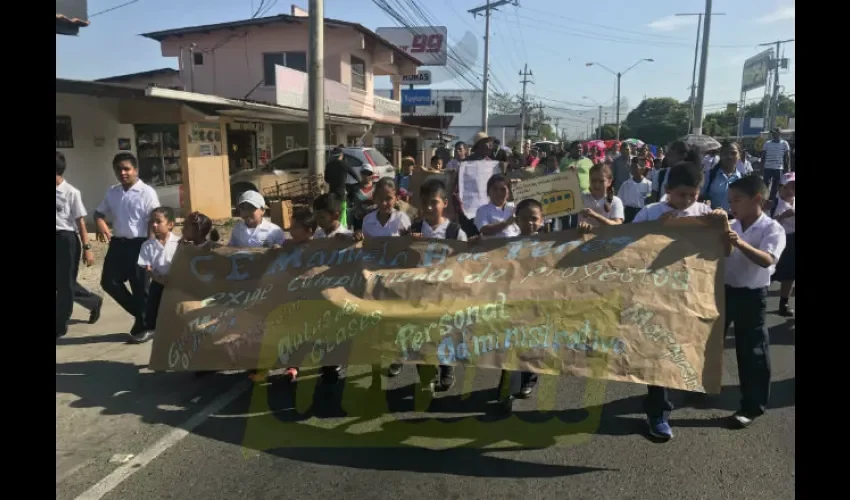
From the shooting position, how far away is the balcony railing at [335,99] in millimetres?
17500

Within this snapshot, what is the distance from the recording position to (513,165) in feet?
41.8

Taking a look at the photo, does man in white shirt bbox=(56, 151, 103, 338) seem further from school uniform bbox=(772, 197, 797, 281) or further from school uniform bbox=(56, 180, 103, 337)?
school uniform bbox=(772, 197, 797, 281)

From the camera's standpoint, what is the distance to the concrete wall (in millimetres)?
12008

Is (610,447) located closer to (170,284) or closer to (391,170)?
(170,284)

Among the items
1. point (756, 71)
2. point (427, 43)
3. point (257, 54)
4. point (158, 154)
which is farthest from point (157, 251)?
point (756, 71)

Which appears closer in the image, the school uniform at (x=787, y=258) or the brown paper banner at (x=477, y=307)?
the brown paper banner at (x=477, y=307)

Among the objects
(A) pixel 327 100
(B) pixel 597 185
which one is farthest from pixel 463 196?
(A) pixel 327 100

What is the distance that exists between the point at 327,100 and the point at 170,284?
17.3 m

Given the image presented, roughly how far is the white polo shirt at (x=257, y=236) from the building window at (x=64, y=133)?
9.09m

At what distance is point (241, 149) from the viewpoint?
61.0ft

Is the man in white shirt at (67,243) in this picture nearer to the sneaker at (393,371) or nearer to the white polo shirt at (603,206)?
the sneaker at (393,371)

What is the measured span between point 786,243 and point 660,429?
12.0 feet

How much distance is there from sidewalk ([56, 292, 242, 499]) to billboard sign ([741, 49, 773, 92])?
7106 centimetres

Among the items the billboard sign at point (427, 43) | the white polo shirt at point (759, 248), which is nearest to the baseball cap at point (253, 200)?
the white polo shirt at point (759, 248)
